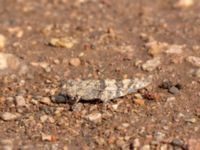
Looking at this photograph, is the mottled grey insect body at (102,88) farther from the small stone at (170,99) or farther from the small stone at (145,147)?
the small stone at (145,147)

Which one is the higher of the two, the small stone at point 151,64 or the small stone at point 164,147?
the small stone at point 151,64

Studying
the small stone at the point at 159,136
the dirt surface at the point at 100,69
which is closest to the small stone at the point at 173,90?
the dirt surface at the point at 100,69

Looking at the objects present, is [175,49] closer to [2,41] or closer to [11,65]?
[11,65]

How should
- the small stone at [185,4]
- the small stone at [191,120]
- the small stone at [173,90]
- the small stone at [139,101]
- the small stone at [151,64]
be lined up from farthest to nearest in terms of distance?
the small stone at [185,4] < the small stone at [151,64] < the small stone at [173,90] < the small stone at [139,101] < the small stone at [191,120]

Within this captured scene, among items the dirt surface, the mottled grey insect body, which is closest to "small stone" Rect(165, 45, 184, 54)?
the dirt surface

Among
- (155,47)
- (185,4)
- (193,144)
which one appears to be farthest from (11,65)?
(185,4)

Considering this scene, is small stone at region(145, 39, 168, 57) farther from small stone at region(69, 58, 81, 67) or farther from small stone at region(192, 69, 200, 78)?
small stone at region(69, 58, 81, 67)
